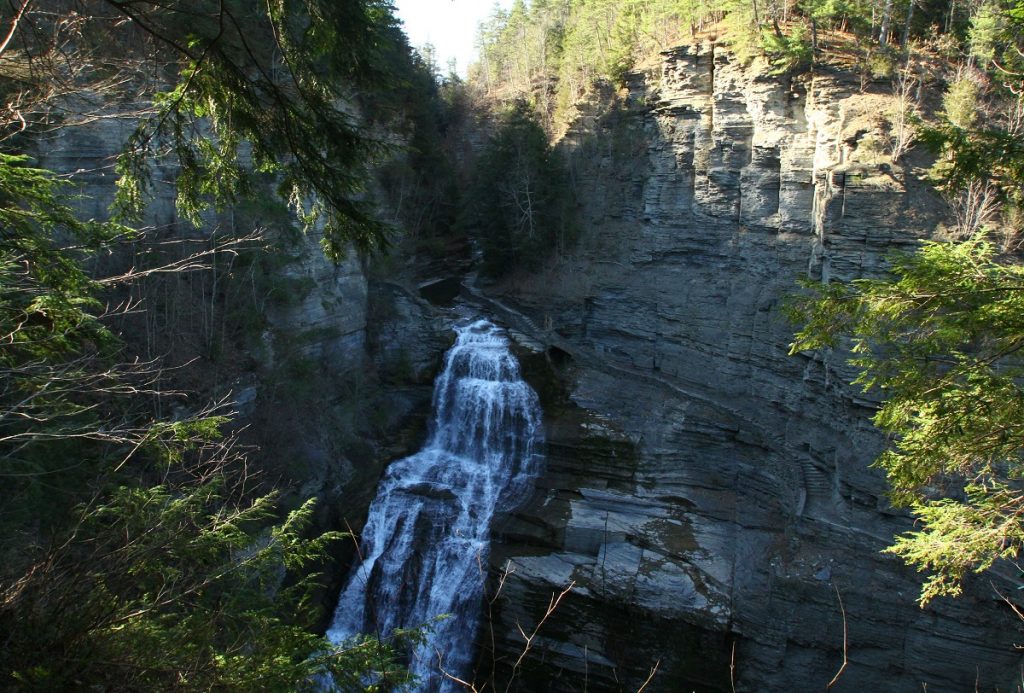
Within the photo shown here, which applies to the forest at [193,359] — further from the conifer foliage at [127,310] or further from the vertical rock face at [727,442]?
the vertical rock face at [727,442]

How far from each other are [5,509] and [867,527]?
47.0ft

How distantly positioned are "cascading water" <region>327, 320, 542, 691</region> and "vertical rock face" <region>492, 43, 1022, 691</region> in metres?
1.01

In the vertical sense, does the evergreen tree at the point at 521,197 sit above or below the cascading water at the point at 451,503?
above

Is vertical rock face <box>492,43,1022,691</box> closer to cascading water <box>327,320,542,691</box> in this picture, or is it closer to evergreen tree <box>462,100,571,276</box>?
cascading water <box>327,320,542,691</box>

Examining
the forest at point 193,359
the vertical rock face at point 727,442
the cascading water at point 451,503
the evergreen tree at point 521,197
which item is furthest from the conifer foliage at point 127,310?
the evergreen tree at point 521,197

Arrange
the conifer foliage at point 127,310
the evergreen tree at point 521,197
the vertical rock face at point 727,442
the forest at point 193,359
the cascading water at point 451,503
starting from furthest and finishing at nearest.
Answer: the evergreen tree at point 521,197, the cascading water at point 451,503, the vertical rock face at point 727,442, the forest at point 193,359, the conifer foliage at point 127,310

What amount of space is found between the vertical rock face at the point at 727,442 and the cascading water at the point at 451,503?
101 centimetres

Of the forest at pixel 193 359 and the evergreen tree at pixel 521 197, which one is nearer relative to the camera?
the forest at pixel 193 359

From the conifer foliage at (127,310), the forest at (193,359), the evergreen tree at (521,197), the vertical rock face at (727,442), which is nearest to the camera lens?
the conifer foliage at (127,310)

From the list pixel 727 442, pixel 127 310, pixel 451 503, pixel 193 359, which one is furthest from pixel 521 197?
pixel 127 310

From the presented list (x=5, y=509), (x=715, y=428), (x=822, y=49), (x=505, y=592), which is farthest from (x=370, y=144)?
(x=822, y=49)

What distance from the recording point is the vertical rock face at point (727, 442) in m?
12.0

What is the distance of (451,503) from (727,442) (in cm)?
718

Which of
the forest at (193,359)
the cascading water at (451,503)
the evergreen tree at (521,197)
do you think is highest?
the evergreen tree at (521,197)
